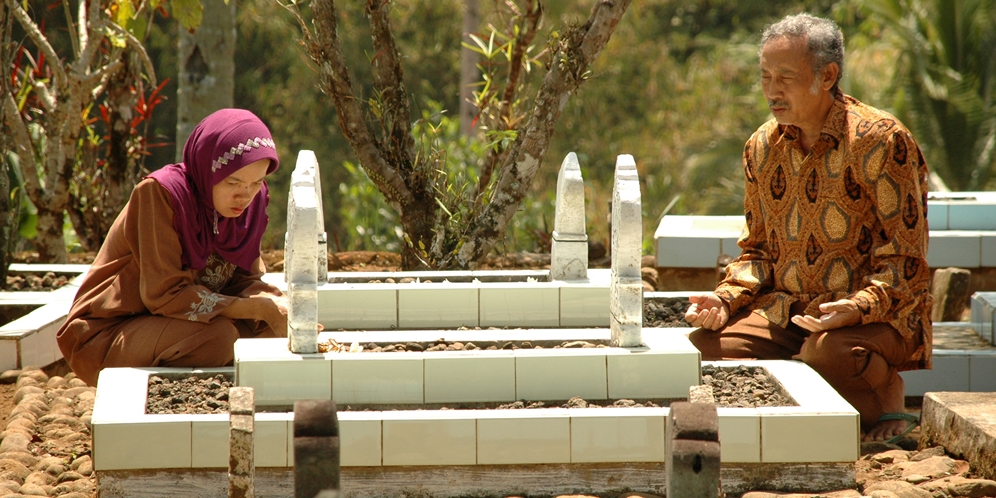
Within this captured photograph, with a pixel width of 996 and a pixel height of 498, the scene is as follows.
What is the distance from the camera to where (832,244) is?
3.77 metres

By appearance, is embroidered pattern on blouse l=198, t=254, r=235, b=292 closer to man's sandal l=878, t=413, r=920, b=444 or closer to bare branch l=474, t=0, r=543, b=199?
bare branch l=474, t=0, r=543, b=199

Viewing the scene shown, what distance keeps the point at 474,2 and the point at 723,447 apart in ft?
30.9

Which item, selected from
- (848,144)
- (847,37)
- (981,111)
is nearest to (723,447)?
(848,144)

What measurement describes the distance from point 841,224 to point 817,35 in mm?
672

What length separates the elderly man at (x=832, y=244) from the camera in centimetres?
360

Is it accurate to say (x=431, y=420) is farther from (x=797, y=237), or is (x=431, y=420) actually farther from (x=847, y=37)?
(x=847, y=37)

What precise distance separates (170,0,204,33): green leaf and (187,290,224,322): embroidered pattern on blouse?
189 centimetres

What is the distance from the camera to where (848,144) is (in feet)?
12.1

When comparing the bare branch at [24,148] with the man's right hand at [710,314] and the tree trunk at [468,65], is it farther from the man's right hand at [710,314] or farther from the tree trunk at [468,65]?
the tree trunk at [468,65]

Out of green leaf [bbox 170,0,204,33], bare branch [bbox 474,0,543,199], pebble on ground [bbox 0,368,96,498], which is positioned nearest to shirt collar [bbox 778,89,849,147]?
bare branch [bbox 474,0,543,199]

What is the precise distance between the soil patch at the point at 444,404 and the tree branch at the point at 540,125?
186 centimetres

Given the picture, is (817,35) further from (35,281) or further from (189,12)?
(35,281)

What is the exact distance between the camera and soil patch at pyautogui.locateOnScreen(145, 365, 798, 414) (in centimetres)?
322

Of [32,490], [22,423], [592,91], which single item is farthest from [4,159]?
[592,91]
